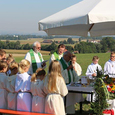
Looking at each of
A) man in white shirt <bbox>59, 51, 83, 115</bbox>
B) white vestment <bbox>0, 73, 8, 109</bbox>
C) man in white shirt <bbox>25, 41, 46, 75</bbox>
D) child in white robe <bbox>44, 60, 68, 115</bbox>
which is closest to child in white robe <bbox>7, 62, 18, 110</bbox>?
white vestment <bbox>0, 73, 8, 109</bbox>

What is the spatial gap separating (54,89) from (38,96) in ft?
1.61

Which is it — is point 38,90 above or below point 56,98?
above

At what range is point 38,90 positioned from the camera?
18.1 ft

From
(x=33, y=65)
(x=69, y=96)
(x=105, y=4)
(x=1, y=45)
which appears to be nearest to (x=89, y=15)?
(x=105, y=4)

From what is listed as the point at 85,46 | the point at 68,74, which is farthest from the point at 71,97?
the point at 85,46

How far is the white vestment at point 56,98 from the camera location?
530cm

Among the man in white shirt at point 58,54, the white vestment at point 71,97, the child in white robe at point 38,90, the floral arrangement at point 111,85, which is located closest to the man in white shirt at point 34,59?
the man in white shirt at point 58,54

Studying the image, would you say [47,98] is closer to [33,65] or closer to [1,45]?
[33,65]

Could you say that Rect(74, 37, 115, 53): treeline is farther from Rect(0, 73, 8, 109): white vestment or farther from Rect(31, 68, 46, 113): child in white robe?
Rect(31, 68, 46, 113): child in white robe

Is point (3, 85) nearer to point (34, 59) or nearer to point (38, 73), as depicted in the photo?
point (38, 73)

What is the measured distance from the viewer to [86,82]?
260 inches

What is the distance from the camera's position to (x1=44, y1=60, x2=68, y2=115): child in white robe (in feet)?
17.2

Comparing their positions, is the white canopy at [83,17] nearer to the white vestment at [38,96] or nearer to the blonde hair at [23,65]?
the blonde hair at [23,65]

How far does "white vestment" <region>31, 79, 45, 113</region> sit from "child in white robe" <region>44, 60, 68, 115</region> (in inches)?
5.2
